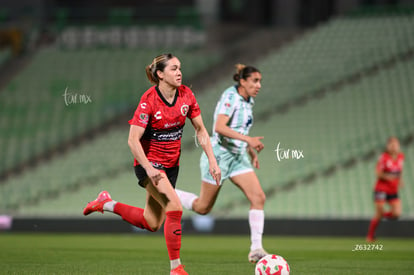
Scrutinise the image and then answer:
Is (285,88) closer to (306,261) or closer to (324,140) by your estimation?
(324,140)

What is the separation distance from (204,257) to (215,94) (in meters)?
12.2

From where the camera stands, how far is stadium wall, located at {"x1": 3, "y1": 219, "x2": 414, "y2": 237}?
15016 mm

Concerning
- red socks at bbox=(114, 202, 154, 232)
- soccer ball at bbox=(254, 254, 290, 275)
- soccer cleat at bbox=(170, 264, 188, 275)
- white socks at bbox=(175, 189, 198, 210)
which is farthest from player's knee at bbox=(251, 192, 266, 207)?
soccer cleat at bbox=(170, 264, 188, 275)

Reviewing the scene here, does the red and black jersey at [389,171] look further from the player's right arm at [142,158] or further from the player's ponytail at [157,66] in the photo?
the player's right arm at [142,158]

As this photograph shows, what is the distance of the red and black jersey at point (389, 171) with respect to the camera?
13.9 meters

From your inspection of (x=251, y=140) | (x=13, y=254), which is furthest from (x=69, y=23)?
(x=251, y=140)

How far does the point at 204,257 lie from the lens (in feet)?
32.0

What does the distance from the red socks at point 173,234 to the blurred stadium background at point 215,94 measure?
9.13m

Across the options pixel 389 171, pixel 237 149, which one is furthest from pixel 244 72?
pixel 389 171

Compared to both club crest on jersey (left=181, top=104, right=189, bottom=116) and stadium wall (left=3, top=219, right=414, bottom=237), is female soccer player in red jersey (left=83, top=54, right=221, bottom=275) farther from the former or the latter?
stadium wall (left=3, top=219, right=414, bottom=237)

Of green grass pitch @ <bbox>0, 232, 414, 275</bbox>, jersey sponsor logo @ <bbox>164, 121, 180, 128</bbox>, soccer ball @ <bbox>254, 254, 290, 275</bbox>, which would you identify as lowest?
green grass pitch @ <bbox>0, 232, 414, 275</bbox>

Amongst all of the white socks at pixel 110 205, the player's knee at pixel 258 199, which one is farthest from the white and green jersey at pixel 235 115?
the white socks at pixel 110 205

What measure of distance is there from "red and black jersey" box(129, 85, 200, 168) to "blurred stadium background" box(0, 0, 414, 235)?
8.86m

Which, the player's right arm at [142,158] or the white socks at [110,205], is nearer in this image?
the player's right arm at [142,158]
